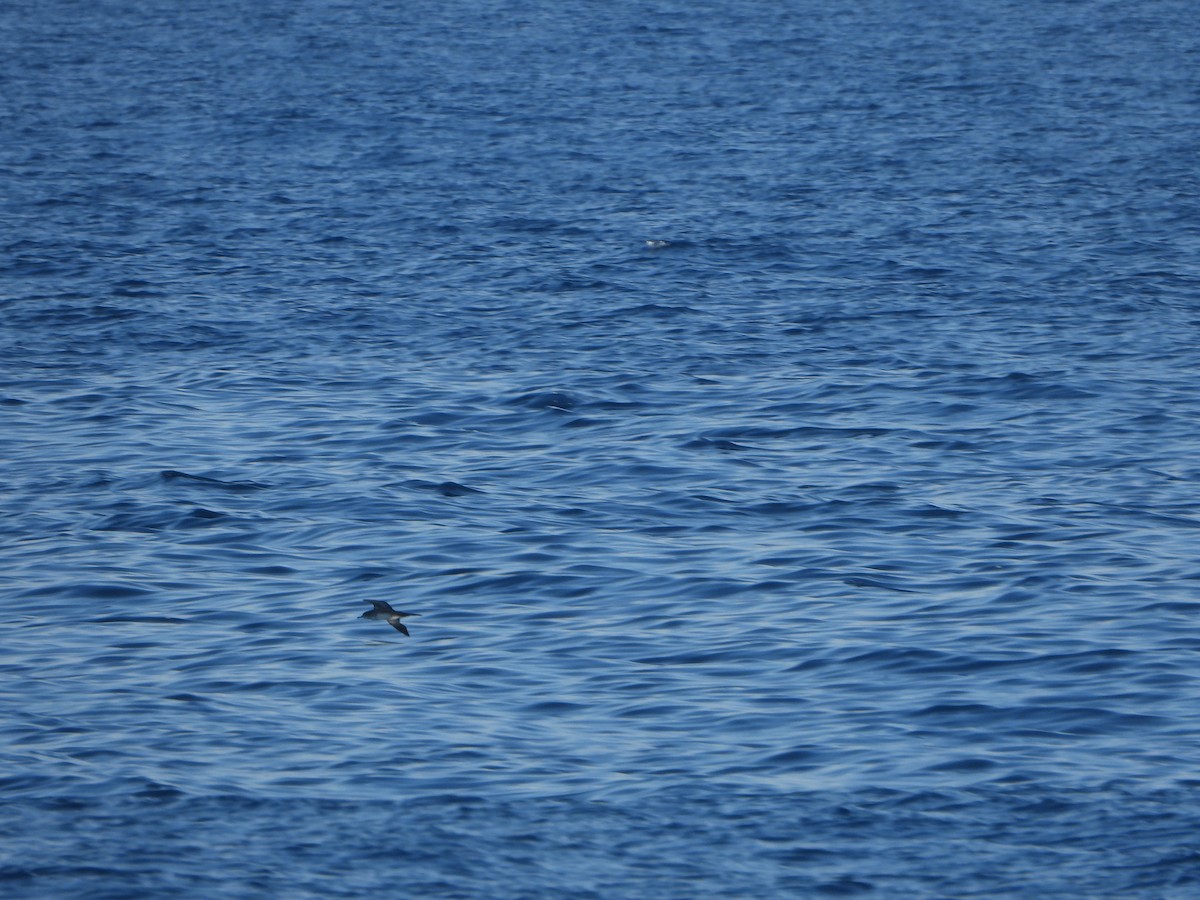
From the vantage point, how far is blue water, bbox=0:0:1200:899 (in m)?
16.0

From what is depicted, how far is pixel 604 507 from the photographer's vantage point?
2552 cm

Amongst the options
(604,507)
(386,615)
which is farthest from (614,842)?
(604,507)

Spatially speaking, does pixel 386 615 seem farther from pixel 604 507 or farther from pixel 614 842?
pixel 614 842

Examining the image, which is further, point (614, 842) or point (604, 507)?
point (604, 507)

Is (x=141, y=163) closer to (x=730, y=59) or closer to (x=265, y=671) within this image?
(x=730, y=59)

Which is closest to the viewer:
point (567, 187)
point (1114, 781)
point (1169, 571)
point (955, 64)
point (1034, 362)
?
point (1114, 781)

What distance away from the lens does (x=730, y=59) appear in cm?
7075

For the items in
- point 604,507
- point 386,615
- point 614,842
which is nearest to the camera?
point 614,842

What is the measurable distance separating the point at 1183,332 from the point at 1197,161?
17309 mm

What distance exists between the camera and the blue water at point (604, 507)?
1605cm

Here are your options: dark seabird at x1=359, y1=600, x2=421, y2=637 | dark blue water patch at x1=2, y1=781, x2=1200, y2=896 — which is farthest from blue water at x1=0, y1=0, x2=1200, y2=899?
dark seabird at x1=359, y1=600, x2=421, y2=637

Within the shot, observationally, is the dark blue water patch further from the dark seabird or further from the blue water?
the dark seabird

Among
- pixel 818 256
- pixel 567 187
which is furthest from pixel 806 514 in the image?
pixel 567 187

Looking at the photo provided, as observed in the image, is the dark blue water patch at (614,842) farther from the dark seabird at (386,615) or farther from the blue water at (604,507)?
the dark seabird at (386,615)
